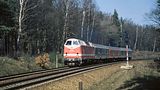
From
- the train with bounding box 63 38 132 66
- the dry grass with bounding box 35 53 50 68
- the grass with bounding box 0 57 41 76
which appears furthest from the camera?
the train with bounding box 63 38 132 66

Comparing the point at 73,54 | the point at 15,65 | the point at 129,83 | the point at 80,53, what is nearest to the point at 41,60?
the point at 73,54

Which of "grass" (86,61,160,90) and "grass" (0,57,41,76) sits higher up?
"grass" (0,57,41,76)

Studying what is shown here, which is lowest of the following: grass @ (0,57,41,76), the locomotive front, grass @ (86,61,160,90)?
grass @ (86,61,160,90)

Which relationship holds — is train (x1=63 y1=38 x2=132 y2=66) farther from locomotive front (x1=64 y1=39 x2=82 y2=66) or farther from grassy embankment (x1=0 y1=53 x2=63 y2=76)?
grassy embankment (x1=0 y1=53 x2=63 y2=76)

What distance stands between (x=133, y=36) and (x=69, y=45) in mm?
119273

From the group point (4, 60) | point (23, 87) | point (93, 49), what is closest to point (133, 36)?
point (93, 49)

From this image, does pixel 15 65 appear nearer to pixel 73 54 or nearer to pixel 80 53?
pixel 73 54

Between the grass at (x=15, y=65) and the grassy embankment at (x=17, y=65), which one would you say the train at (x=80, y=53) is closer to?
the grassy embankment at (x=17, y=65)

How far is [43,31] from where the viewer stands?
6512 centimetres

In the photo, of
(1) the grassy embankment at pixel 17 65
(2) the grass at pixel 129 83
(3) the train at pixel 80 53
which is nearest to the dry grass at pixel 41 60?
(1) the grassy embankment at pixel 17 65

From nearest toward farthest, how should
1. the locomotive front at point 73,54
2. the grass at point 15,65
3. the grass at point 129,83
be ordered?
1. the grass at point 129,83
2. the grass at point 15,65
3. the locomotive front at point 73,54

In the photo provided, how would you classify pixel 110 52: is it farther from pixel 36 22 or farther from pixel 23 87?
pixel 23 87

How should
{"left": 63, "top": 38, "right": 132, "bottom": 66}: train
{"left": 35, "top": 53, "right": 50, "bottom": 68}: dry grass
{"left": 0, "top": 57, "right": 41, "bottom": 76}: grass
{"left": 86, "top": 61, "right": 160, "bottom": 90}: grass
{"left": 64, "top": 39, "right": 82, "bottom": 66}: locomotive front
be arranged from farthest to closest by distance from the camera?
{"left": 63, "top": 38, "right": 132, "bottom": 66}: train < {"left": 64, "top": 39, "right": 82, "bottom": 66}: locomotive front < {"left": 35, "top": 53, "right": 50, "bottom": 68}: dry grass < {"left": 0, "top": 57, "right": 41, "bottom": 76}: grass < {"left": 86, "top": 61, "right": 160, "bottom": 90}: grass

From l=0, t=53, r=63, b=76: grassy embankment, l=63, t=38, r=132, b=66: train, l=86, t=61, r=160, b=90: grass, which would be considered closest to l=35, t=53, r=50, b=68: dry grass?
l=0, t=53, r=63, b=76: grassy embankment
